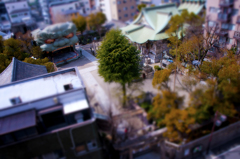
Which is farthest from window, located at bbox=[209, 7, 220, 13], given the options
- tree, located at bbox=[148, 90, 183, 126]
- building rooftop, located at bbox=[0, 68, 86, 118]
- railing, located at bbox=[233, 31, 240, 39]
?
building rooftop, located at bbox=[0, 68, 86, 118]

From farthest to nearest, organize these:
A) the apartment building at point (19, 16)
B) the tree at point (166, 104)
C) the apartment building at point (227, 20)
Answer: the apartment building at point (19, 16) < the apartment building at point (227, 20) < the tree at point (166, 104)

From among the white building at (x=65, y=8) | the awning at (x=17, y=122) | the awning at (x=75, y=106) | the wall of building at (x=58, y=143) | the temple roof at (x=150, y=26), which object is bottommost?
the wall of building at (x=58, y=143)

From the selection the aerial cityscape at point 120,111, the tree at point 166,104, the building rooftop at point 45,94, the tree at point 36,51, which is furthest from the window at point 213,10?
the tree at point 36,51

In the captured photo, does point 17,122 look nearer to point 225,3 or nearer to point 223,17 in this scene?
point 223,17

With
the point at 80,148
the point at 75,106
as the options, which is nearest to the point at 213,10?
the point at 75,106

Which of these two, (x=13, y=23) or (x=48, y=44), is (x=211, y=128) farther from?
(x=13, y=23)

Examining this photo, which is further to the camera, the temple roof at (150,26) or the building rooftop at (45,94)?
the temple roof at (150,26)

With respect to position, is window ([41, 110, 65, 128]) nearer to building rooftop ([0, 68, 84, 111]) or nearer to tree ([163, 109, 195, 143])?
building rooftop ([0, 68, 84, 111])

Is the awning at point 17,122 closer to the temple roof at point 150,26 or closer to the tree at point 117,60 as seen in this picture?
the tree at point 117,60
